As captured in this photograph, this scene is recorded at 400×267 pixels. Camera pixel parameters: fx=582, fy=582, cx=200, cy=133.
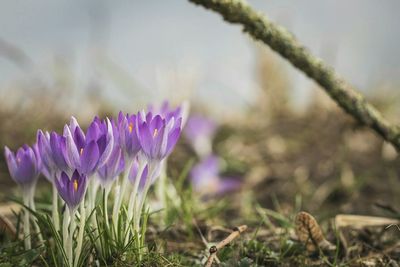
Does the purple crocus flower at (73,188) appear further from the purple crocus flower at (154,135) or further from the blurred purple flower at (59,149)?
the purple crocus flower at (154,135)

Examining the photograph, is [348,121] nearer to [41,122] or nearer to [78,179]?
[41,122]

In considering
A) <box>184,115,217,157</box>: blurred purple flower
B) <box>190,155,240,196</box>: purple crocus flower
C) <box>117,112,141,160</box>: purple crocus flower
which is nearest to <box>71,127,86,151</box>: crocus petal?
<box>117,112,141,160</box>: purple crocus flower

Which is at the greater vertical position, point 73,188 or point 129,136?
point 129,136

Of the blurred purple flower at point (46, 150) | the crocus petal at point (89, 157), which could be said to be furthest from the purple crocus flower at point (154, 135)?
the blurred purple flower at point (46, 150)

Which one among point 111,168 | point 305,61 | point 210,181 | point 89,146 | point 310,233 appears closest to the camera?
point 89,146

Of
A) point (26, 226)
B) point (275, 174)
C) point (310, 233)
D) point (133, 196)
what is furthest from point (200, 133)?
point (133, 196)

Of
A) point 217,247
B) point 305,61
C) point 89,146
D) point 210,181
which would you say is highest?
point 305,61

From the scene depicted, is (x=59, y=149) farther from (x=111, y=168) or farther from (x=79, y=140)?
(x=111, y=168)
